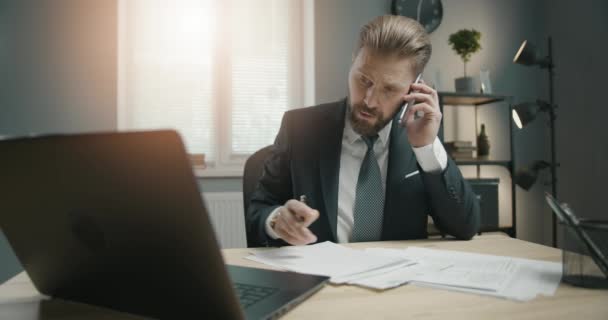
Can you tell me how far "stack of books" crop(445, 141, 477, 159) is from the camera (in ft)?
9.09

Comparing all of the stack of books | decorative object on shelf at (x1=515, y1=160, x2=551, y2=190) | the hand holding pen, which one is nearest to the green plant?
the stack of books

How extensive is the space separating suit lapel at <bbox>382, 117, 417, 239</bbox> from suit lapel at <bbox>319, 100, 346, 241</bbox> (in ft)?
0.50

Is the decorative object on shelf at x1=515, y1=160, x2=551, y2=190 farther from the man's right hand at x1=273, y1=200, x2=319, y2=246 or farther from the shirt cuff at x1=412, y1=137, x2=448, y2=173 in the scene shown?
the man's right hand at x1=273, y1=200, x2=319, y2=246

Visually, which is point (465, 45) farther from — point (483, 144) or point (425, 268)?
point (425, 268)

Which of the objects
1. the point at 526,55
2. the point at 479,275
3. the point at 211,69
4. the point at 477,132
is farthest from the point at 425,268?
the point at 477,132

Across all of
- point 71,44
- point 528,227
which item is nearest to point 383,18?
point 71,44

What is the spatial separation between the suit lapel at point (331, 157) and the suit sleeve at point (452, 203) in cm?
26

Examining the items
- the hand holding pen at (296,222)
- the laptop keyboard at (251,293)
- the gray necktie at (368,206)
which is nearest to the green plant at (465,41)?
the gray necktie at (368,206)

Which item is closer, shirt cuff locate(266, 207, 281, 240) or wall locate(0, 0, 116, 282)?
shirt cuff locate(266, 207, 281, 240)

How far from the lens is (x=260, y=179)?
4.52ft

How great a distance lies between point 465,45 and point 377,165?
6.49 feet

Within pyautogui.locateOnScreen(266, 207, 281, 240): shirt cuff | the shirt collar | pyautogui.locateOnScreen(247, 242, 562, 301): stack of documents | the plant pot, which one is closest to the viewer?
pyautogui.locateOnScreen(247, 242, 562, 301): stack of documents

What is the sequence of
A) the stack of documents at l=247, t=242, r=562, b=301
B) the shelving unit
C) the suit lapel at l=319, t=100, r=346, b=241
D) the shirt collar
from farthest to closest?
the shelving unit, the shirt collar, the suit lapel at l=319, t=100, r=346, b=241, the stack of documents at l=247, t=242, r=562, b=301

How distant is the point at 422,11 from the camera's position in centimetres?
308
